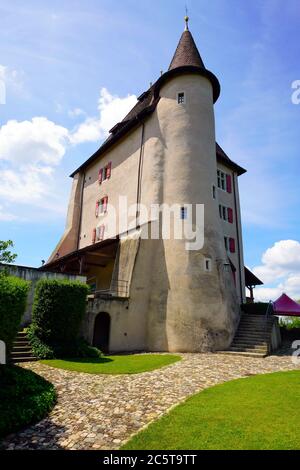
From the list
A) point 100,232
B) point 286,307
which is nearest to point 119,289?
point 100,232

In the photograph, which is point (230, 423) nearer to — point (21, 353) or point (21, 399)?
point (21, 399)

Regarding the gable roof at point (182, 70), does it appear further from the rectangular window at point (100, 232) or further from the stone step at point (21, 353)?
the stone step at point (21, 353)

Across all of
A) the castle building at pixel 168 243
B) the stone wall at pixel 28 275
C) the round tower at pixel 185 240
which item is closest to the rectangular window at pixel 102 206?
the castle building at pixel 168 243

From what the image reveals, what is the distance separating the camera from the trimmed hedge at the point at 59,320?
42.2 ft

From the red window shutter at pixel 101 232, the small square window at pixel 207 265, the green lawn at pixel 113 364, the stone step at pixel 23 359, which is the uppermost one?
the red window shutter at pixel 101 232

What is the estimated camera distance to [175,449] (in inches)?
186

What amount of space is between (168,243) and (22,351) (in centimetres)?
976

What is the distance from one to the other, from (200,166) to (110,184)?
920 centimetres

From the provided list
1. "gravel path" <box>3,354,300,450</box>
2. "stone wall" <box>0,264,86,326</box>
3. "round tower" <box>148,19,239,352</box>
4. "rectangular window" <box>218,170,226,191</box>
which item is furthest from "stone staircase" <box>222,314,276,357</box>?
"rectangular window" <box>218,170,226,191</box>

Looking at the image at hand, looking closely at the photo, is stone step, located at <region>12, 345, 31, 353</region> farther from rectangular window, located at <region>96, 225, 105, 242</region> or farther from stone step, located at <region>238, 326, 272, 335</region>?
rectangular window, located at <region>96, 225, 105, 242</region>

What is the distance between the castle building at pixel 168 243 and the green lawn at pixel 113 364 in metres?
2.97

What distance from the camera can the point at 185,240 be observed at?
18109mm

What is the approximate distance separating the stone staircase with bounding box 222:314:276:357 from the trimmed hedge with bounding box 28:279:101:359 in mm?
7488
